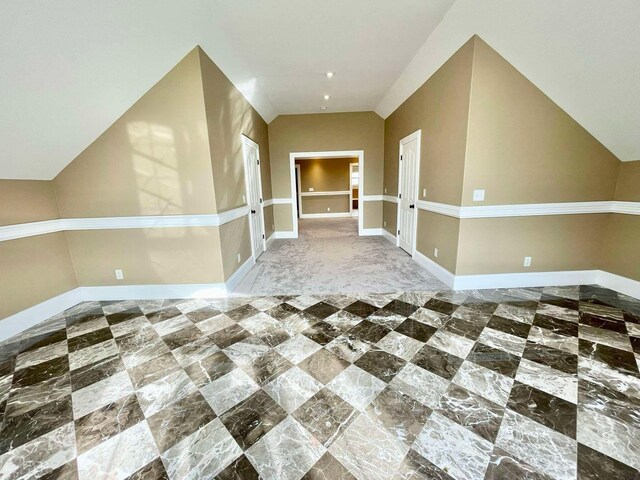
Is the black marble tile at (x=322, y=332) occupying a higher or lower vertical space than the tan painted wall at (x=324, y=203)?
lower

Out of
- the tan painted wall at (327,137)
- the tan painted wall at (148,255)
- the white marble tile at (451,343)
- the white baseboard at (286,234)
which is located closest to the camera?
the white marble tile at (451,343)

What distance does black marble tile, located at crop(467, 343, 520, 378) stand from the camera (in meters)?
1.78

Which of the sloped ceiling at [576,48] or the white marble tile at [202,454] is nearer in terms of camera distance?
the white marble tile at [202,454]

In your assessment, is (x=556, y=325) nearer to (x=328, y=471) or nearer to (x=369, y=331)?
(x=369, y=331)

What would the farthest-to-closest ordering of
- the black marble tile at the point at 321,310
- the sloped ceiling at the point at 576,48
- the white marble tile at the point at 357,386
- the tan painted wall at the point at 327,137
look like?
the tan painted wall at the point at 327,137, the black marble tile at the point at 321,310, the sloped ceiling at the point at 576,48, the white marble tile at the point at 357,386

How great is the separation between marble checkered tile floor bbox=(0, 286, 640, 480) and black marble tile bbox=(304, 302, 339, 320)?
2cm

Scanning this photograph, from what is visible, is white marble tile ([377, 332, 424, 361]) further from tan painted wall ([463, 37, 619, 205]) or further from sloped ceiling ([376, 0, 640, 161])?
sloped ceiling ([376, 0, 640, 161])

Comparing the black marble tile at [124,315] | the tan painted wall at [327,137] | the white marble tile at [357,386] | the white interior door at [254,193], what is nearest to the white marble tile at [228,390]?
the white marble tile at [357,386]

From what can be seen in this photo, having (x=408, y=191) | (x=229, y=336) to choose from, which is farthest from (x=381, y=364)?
(x=408, y=191)

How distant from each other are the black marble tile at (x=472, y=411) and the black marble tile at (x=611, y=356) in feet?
3.53

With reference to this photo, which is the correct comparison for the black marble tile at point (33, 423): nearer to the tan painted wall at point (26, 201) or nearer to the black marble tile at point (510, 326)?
the tan painted wall at point (26, 201)

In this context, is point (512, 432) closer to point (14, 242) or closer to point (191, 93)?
point (191, 93)

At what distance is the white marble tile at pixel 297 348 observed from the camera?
1954 mm

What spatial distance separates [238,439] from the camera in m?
1.33
